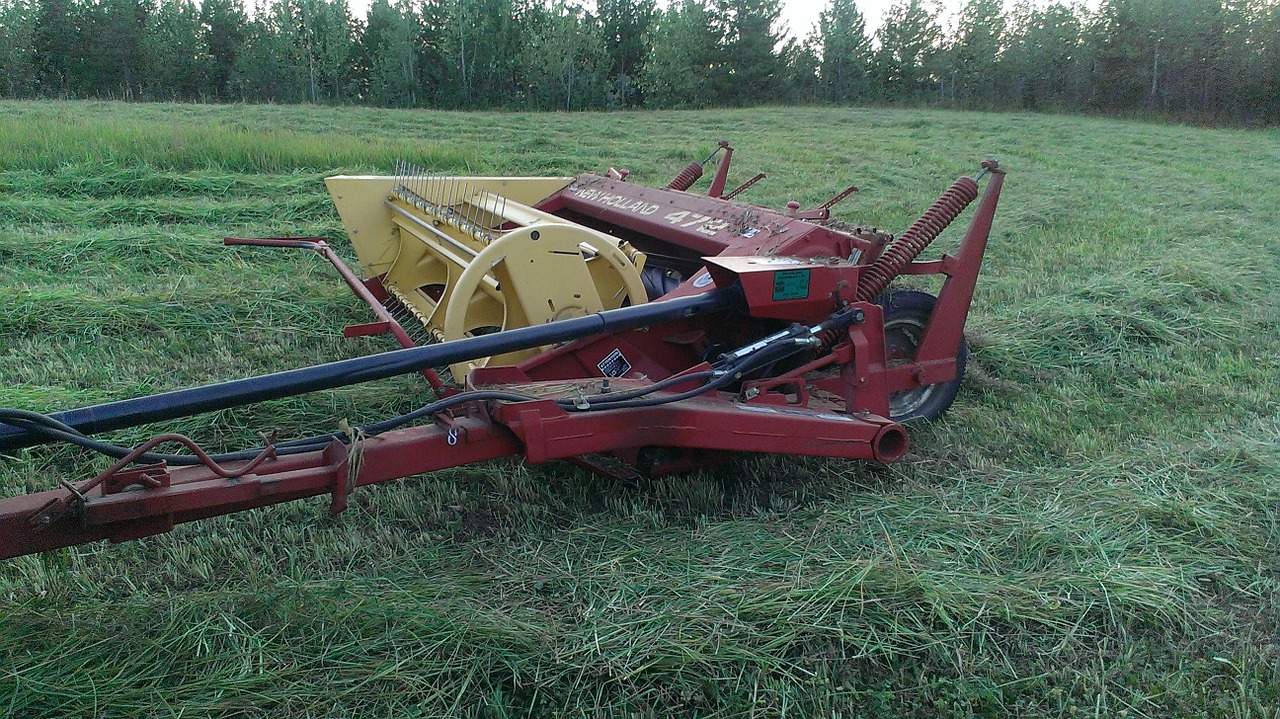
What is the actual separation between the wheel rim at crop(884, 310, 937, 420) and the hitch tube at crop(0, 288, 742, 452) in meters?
1.32

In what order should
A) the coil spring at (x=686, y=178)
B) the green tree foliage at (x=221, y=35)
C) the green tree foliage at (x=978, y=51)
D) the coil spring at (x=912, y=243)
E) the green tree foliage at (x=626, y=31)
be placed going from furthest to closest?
1. the green tree foliage at (x=626, y=31)
2. the green tree foliage at (x=221, y=35)
3. the green tree foliage at (x=978, y=51)
4. the coil spring at (x=686, y=178)
5. the coil spring at (x=912, y=243)

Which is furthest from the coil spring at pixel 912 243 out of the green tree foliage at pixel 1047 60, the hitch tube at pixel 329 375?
the green tree foliage at pixel 1047 60

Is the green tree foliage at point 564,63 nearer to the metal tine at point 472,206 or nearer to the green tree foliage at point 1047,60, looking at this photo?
the green tree foliage at point 1047,60

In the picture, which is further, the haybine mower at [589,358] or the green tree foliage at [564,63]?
the green tree foliage at [564,63]

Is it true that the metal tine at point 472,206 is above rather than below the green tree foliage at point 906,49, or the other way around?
below

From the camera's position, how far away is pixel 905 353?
13.8 feet

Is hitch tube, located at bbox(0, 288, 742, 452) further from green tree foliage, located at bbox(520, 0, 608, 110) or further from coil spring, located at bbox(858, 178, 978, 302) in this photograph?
green tree foliage, located at bbox(520, 0, 608, 110)

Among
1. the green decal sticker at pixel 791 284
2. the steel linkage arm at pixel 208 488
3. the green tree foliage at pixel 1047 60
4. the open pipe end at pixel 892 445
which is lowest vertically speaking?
the open pipe end at pixel 892 445

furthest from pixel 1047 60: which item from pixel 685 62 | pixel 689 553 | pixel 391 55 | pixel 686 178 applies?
pixel 689 553

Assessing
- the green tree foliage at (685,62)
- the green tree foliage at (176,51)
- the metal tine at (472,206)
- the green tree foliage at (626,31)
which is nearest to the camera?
the metal tine at (472,206)

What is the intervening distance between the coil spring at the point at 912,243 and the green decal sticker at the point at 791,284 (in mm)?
376

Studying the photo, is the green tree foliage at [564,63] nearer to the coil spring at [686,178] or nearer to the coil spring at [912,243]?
the coil spring at [686,178]

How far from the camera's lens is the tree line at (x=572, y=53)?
30.2 metres

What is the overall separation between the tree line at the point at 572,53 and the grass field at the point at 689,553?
2622cm
